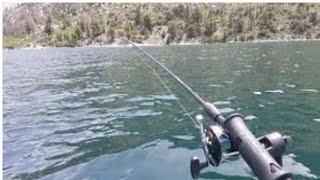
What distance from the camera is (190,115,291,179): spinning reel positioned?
16.2ft

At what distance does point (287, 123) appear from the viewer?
14.5m

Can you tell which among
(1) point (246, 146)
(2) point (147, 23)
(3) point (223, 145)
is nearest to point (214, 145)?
(3) point (223, 145)

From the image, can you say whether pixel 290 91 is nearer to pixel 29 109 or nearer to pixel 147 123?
pixel 147 123

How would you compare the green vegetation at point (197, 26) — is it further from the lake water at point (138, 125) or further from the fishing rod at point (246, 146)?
the fishing rod at point (246, 146)

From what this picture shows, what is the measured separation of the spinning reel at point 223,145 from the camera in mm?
4926

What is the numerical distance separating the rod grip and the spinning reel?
5.5 inches

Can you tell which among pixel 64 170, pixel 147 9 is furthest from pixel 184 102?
pixel 147 9

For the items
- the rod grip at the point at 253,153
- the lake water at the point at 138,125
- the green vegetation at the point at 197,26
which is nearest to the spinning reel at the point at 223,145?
the rod grip at the point at 253,153

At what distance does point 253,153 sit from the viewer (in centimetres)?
445

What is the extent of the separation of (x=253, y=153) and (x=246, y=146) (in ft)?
0.49

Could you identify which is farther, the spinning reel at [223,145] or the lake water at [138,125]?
the lake water at [138,125]

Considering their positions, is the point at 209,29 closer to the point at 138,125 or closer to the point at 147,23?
the point at 147,23

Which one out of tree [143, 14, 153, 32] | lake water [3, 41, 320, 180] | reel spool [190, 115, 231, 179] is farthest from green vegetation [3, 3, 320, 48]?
reel spool [190, 115, 231, 179]

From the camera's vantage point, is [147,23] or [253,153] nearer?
[253,153]
